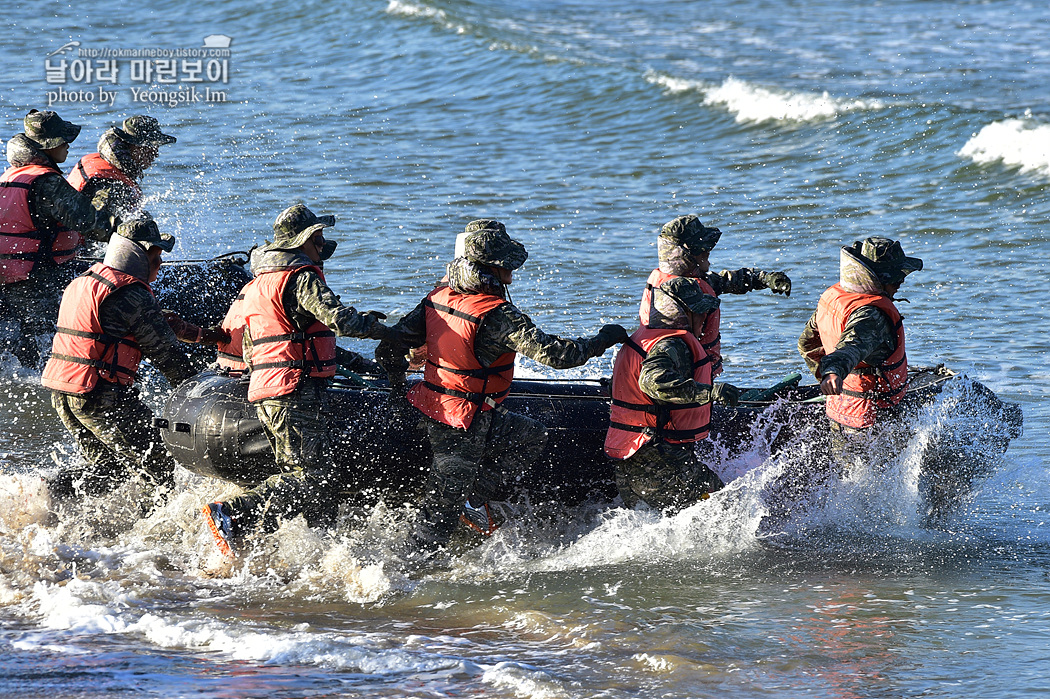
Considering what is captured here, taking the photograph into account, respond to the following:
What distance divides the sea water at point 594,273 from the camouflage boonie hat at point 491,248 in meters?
1.53

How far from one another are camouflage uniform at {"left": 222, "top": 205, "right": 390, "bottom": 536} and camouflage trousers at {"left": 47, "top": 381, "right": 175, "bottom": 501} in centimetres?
95

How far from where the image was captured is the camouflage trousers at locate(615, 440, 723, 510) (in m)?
6.38

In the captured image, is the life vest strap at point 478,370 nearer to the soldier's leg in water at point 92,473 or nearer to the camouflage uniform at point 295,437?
the camouflage uniform at point 295,437

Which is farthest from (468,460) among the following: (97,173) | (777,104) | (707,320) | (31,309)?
(777,104)

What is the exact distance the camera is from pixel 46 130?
358 inches

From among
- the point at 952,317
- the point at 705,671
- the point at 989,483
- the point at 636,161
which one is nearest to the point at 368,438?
the point at 705,671

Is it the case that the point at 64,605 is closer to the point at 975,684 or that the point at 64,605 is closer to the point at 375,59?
the point at 975,684

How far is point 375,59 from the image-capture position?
2330cm

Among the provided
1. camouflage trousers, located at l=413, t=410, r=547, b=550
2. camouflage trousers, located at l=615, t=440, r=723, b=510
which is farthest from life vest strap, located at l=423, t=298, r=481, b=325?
camouflage trousers, located at l=615, t=440, r=723, b=510

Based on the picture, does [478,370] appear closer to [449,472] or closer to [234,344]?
[449,472]

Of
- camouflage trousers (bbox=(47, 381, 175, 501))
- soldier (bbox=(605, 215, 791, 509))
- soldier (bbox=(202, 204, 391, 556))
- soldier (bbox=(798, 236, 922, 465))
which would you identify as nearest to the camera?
soldier (bbox=(605, 215, 791, 509))

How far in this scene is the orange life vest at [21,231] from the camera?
358 inches

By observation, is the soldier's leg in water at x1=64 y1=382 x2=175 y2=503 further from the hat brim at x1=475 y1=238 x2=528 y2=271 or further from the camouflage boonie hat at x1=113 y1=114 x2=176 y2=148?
the camouflage boonie hat at x1=113 y1=114 x2=176 y2=148

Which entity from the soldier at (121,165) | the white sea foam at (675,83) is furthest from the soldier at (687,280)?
the white sea foam at (675,83)
